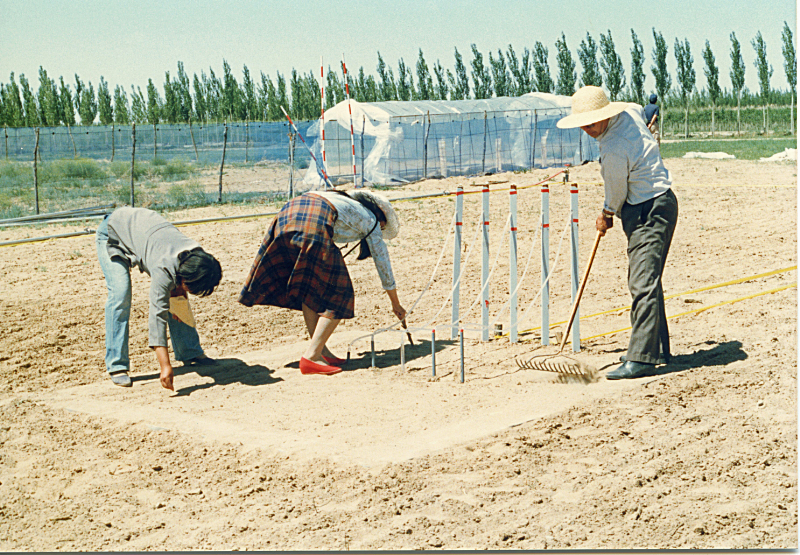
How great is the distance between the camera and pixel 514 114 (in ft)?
83.7

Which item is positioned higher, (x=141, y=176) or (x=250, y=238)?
(x=141, y=176)

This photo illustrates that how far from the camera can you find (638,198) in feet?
16.7

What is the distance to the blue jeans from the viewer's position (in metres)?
5.56

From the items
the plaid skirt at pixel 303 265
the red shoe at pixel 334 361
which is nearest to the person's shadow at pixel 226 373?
the red shoe at pixel 334 361

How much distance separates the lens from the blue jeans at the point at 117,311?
5562 millimetres

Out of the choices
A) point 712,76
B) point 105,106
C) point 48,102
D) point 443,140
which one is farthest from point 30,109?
point 712,76

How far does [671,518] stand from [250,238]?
28.6 ft

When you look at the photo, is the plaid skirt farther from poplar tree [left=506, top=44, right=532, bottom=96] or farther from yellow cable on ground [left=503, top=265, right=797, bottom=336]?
poplar tree [left=506, top=44, right=532, bottom=96]

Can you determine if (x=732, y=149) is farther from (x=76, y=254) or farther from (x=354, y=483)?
(x=354, y=483)

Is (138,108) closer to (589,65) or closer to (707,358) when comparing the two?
(589,65)

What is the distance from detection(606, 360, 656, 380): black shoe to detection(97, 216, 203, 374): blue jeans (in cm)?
311

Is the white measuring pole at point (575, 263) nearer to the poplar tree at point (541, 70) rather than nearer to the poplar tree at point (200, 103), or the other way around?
the poplar tree at point (541, 70)

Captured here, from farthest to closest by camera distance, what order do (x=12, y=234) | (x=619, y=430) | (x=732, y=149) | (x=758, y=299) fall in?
(x=732, y=149), (x=12, y=234), (x=758, y=299), (x=619, y=430)

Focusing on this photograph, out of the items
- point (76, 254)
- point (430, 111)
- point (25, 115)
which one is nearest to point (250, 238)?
point (76, 254)
